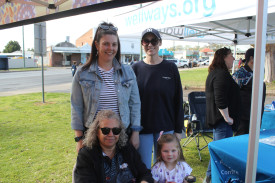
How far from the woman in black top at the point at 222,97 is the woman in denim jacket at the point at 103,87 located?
4.04 feet

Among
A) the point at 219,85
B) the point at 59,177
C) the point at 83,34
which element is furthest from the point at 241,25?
the point at 83,34

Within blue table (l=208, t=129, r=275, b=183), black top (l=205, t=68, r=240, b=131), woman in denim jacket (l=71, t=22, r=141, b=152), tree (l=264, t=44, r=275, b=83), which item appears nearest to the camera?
blue table (l=208, t=129, r=275, b=183)

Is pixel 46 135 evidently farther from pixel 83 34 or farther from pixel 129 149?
pixel 83 34

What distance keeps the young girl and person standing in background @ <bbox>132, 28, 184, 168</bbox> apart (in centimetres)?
18

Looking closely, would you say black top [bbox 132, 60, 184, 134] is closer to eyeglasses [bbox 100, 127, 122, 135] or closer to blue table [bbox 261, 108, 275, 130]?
eyeglasses [bbox 100, 127, 122, 135]

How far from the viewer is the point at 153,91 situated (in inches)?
82.7

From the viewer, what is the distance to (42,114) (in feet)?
23.0

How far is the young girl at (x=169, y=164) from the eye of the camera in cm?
→ 194

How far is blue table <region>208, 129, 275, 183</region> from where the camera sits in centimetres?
167

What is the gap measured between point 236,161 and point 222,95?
99 cm

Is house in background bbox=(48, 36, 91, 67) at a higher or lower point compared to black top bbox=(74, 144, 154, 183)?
higher

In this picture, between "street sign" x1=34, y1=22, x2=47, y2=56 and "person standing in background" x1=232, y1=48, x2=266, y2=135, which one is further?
"street sign" x1=34, y1=22, x2=47, y2=56

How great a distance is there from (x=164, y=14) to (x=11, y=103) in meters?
7.59

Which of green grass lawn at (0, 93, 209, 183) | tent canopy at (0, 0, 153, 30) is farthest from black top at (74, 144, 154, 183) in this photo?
green grass lawn at (0, 93, 209, 183)
